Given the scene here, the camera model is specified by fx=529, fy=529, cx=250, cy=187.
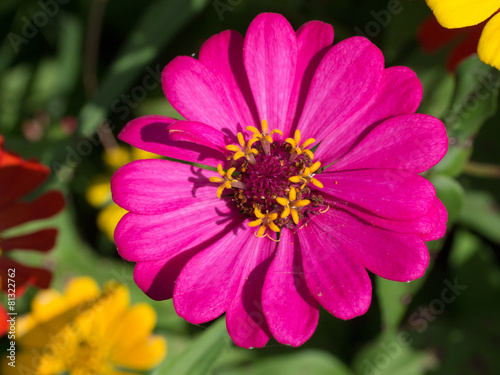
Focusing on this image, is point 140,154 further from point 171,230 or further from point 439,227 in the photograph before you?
point 439,227

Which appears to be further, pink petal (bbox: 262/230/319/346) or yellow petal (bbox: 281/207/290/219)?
yellow petal (bbox: 281/207/290/219)

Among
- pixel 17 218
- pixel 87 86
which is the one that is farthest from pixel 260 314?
pixel 87 86

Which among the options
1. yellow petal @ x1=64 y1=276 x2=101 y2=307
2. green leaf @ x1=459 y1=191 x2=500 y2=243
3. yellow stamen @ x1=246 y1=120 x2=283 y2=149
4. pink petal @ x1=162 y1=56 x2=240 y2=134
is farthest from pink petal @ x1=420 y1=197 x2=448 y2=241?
yellow petal @ x1=64 y1=276 x2=101 y2=307

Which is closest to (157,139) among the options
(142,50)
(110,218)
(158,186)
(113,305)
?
(158,186)

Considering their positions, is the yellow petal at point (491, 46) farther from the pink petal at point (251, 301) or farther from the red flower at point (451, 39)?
Result: the pink petal at point (251, 301)

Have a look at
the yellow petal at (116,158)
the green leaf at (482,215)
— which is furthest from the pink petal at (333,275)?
the yellow petal at (116,158)

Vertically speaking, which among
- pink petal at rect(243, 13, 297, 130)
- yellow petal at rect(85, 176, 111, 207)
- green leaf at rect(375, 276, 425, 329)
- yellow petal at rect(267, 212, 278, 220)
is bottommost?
green leaf at rect(375, 276, 425, 329)

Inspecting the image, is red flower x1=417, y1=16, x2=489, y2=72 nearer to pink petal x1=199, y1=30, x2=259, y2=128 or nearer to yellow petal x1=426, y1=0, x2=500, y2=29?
yellow petal x1=426, y1=0, x2=500, y2=29
